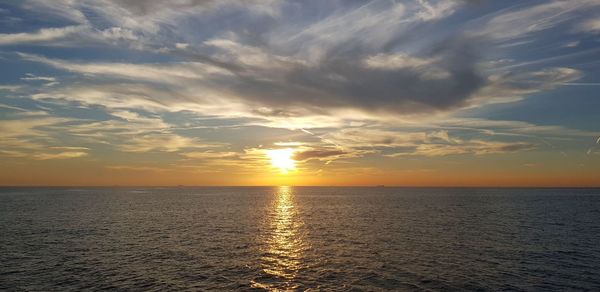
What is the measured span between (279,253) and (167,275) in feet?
63.2

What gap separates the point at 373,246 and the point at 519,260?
70.1 ft

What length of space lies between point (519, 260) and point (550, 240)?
2346cm

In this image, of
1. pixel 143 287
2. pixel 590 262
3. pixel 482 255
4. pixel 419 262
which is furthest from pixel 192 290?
pixel 590 262

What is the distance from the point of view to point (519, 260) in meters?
50.9

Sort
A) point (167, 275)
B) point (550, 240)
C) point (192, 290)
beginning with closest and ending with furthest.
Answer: point (192, 290)
point (167, 275)
point (550, 240)

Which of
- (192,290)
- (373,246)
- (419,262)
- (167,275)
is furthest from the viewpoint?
(373,246)

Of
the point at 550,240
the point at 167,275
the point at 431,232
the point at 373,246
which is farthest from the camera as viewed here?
the point at 431,232

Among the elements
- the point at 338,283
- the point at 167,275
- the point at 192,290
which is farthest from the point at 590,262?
the point at 167,275

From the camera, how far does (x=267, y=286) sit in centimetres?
3925

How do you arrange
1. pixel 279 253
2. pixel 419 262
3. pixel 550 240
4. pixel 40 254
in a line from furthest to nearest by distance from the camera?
1. pixel 550 240
2. pixel 279 253
3. pixel 40 254
4. pixel 419 262

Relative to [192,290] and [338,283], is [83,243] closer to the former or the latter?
[192,290]

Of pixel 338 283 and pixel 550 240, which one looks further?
pixel 550 240

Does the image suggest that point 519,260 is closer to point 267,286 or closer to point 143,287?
point 267,286

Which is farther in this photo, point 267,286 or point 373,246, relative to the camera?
point 373,246
